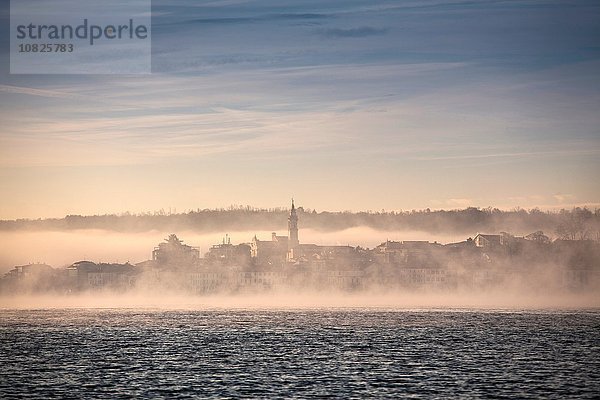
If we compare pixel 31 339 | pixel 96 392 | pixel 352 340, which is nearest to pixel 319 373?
pixel 96 392

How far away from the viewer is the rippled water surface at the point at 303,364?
82.9 meters

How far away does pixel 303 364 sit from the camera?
107 m

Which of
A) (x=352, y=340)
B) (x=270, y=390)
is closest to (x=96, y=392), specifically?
(x=270, y=390)

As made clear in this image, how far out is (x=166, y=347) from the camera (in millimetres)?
135375

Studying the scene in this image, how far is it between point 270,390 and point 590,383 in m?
31.4

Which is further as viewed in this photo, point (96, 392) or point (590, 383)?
point (590, 383)

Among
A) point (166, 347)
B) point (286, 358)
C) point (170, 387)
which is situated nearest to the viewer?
point (170, 387)

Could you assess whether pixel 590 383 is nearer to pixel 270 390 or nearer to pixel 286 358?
pixel 270 390

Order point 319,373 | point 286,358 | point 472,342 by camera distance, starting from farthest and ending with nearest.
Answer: point 472,342 → point 286,358 → point 319,373

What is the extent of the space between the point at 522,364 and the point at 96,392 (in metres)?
51.7

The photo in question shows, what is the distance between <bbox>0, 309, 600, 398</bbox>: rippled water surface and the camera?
82875mm

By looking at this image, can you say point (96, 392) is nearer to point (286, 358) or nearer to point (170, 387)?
point (170, 387)

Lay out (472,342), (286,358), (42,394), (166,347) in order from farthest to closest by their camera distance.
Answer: (472,342) → (166,347) → (286,358) → (42,394)

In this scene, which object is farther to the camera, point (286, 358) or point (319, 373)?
point (286, 358)
